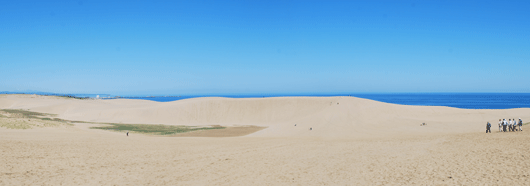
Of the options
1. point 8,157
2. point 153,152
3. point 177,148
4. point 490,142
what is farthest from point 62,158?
point 490,142

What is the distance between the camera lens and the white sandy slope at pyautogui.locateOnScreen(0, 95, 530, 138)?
2942 centimetres

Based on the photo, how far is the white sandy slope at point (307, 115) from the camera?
29422 mm

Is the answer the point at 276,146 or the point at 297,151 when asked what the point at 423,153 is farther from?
the point at 276,146

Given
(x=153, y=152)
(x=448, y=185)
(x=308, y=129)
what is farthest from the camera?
(x=308, y=129)

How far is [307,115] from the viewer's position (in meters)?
45.1

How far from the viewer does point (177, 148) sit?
16.9 meters

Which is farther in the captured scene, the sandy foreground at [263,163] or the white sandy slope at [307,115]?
the white sandy slope at [307,115]

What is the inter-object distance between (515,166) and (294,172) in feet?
25.2

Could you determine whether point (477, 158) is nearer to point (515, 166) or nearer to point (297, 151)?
point (515, 166)

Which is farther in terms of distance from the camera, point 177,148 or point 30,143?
point 177,148

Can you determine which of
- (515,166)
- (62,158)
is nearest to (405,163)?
(515,166)

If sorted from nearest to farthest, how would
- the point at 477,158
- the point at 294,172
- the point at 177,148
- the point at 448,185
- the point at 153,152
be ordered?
the point at 448,185
the point at 294,172
the point at 477,158
the point at 153,152
the point at 177,148

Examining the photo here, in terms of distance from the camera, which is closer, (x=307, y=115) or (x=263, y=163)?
(x=263, y=163)

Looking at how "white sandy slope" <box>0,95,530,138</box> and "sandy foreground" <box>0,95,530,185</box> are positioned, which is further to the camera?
"white sandy slope" <box>0,95,530,138</box>
